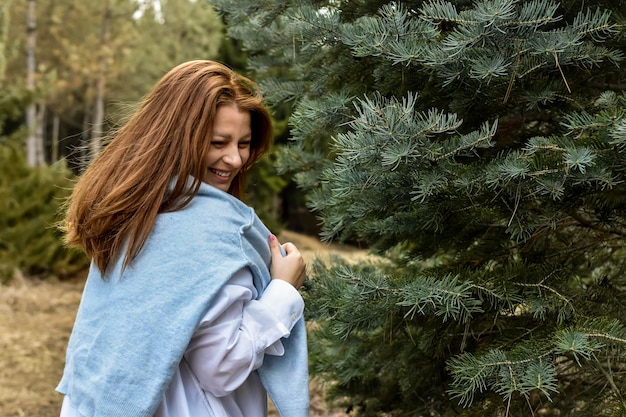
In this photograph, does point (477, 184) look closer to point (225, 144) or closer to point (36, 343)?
point (225, 144)

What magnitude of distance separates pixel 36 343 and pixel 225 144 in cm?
441

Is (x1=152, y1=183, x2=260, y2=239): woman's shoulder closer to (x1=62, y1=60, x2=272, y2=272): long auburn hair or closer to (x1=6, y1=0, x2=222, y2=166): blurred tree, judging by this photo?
(x1=62, y1=60, x2=272, y2=272): long auburn hair

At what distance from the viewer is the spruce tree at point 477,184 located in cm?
148

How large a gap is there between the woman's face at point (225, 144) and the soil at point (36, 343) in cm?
92

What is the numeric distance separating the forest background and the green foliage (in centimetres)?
609

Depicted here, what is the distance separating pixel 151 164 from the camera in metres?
1.69

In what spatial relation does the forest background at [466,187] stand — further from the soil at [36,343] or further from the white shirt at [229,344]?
the soil at [36,343]

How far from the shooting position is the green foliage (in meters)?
7.84

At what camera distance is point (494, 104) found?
182cm

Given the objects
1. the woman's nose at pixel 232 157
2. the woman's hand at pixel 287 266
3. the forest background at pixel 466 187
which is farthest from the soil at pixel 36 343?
the woman's nose at pixel 232 157

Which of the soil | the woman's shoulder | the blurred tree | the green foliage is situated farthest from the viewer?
the blurred tree

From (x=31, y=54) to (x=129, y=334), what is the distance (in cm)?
1647

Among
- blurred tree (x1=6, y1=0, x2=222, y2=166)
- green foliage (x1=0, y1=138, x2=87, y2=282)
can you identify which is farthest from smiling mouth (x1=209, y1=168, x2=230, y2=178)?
blurred tree (x1=6, y1=0, x2=222, y2=166)

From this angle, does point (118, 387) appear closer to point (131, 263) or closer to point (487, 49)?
point (131, 263)
